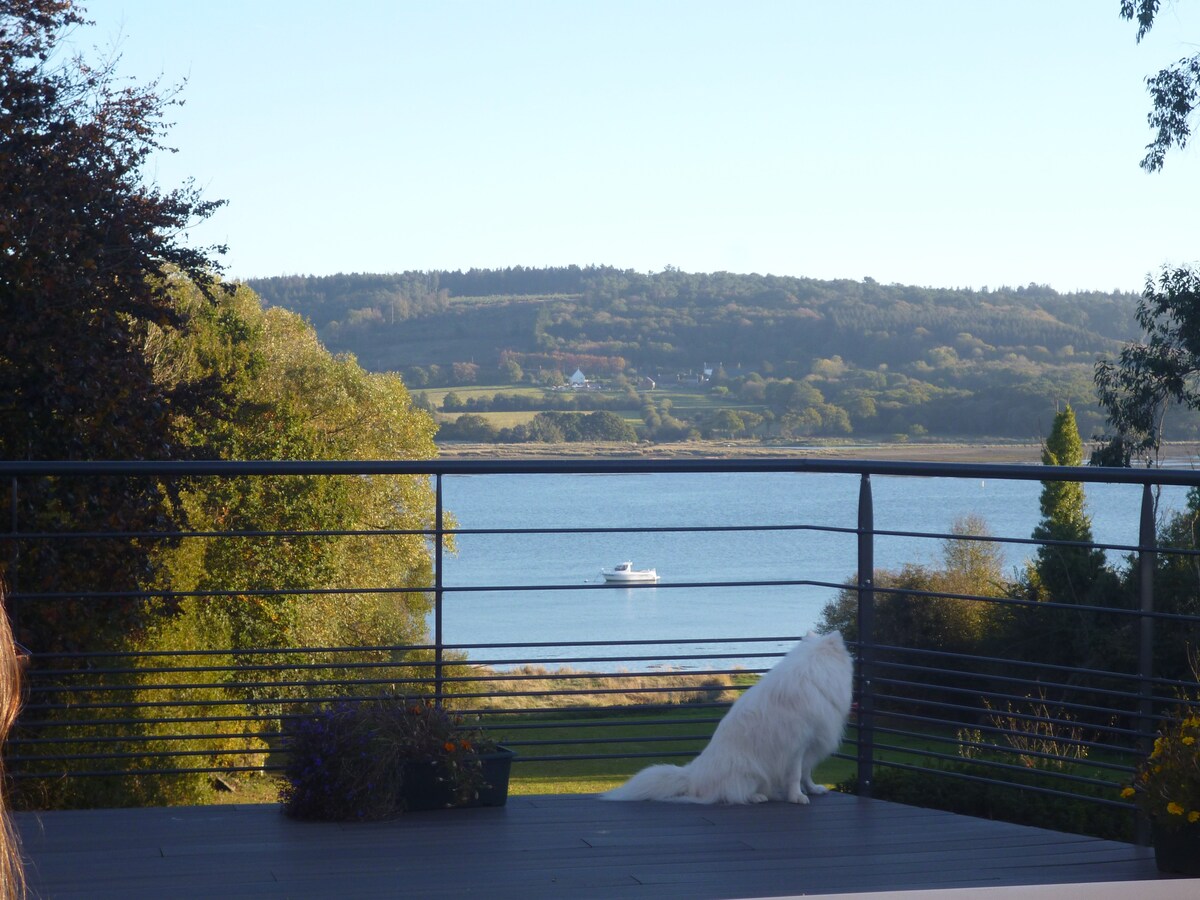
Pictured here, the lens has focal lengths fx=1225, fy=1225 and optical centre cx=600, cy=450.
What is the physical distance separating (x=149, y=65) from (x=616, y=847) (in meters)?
11.6

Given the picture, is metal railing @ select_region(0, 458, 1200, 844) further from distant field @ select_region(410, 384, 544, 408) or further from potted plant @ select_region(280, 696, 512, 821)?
distant field @ select_region(410, 384, 544, 408)

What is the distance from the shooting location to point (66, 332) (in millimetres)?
9469

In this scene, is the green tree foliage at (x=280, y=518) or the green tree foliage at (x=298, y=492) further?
the green tree foliage at (x=298, y=492)

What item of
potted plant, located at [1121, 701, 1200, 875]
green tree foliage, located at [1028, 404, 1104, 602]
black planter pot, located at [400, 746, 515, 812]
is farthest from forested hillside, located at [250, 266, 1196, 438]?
potted plant, located at [1121, 701, 1200, 875]

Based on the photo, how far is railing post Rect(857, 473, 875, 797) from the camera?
4461mm

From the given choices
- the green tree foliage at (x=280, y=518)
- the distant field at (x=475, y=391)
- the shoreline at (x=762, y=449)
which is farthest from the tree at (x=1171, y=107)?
the distant field at (x=475, y=391)

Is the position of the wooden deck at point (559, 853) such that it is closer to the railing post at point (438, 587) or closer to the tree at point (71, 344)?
the railing post at point (438, 587)

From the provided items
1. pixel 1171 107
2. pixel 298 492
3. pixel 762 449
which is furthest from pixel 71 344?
pixel 762 449

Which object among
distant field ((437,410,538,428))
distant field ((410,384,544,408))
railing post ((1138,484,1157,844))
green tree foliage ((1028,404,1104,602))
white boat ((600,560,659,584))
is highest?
distant field ((410,384,544,408))

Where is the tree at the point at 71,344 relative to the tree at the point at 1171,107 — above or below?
below

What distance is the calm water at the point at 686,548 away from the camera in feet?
177

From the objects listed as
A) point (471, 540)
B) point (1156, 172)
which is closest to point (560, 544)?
point (471, 540)

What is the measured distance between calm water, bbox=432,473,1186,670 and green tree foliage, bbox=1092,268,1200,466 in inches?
836

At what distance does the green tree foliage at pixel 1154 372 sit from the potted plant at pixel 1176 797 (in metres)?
16.6
